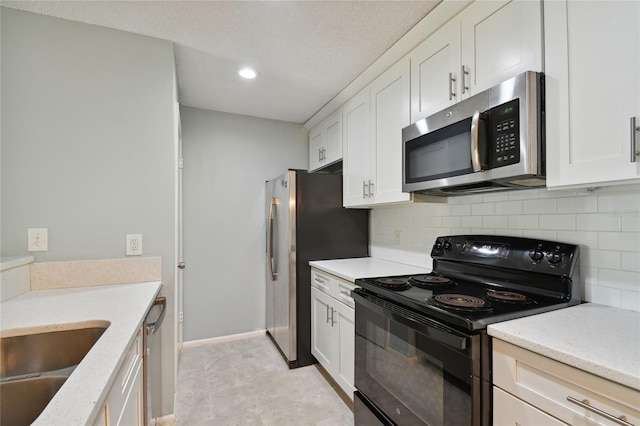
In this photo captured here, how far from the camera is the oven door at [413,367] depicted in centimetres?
106

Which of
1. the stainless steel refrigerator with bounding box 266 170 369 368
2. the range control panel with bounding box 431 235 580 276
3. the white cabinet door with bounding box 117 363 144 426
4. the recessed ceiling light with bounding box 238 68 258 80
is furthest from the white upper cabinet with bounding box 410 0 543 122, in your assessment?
the white cabinet door with bounding box 117 363 144 426

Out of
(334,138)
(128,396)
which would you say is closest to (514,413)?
(128,396)

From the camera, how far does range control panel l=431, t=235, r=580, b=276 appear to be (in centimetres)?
131

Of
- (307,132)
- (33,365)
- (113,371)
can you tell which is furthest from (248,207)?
(113,371)

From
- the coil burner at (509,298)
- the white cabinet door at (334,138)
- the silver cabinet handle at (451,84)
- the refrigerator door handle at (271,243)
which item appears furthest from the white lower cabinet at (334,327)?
the silver cabinet handle at (451,84)

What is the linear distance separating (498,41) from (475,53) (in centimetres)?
12

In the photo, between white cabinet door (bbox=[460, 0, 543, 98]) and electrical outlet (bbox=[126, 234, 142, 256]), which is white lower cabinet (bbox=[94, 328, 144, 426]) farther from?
white cabinet door (bbox=[460, 0, 543, 98])

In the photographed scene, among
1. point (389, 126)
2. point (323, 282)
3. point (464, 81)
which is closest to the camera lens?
point (464, 81)

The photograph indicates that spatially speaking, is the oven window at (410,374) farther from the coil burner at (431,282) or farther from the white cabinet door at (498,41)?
the white cabinet door at (498,41)

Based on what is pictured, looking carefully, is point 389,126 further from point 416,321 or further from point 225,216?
point 225,216

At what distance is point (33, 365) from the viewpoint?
110 cm

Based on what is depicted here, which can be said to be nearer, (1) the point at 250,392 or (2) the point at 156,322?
(2) the point at 156,322

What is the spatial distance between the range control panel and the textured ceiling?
4.31 feet

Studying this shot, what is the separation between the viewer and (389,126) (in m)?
2.09
